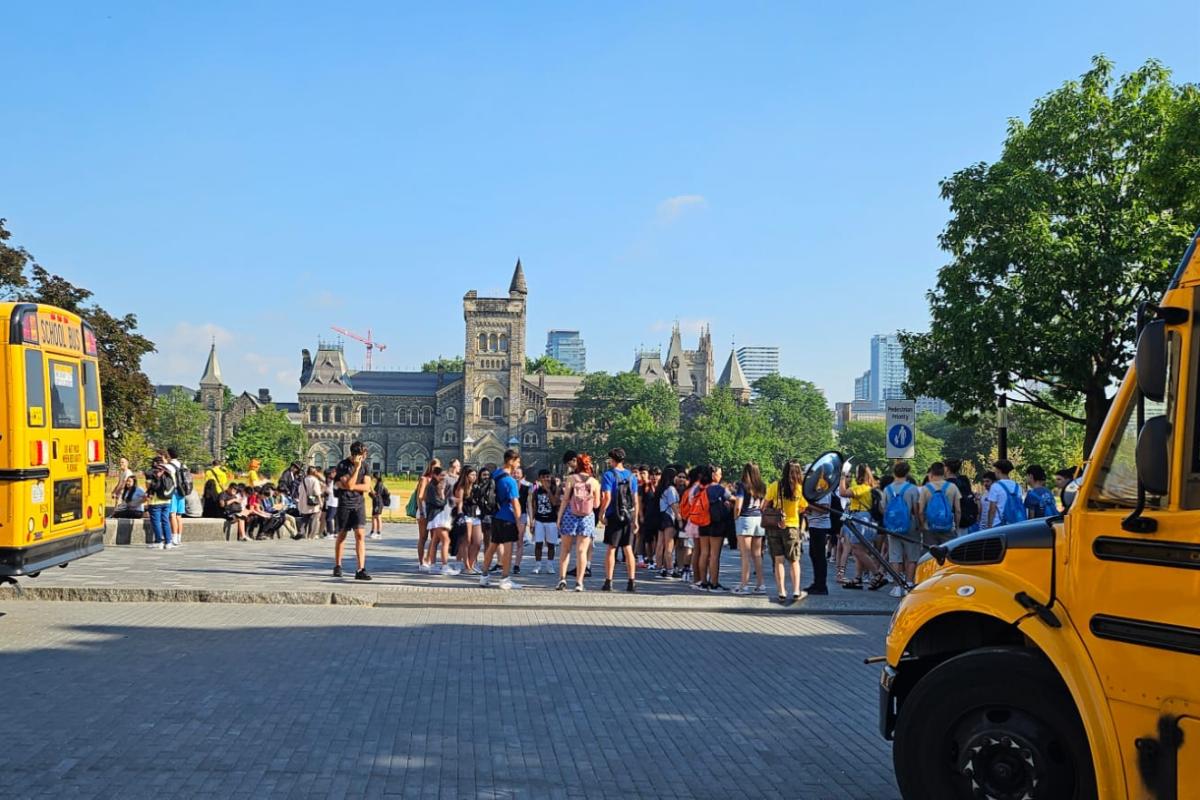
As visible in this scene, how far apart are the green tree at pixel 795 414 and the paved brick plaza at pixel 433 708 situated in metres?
120

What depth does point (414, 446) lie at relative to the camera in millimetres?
140375

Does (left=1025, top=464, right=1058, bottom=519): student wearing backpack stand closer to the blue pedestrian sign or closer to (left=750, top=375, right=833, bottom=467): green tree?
the blue pedestrian sign

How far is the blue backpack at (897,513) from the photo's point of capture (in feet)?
50.0

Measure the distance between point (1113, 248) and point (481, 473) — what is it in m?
15.8

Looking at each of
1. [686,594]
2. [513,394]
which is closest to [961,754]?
[686,594]

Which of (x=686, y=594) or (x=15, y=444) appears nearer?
(x=15, y=444)

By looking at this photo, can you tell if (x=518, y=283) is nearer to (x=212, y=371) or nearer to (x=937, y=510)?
(x=212, y=371)

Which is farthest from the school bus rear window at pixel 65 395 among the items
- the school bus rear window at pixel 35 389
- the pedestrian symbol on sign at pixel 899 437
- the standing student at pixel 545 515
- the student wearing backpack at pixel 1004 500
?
the pedestrian symbol on sign at pixel 899 437

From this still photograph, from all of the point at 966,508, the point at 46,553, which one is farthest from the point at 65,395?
the point at 966,508

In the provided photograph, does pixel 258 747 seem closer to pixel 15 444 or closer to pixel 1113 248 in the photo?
pixel 15 444

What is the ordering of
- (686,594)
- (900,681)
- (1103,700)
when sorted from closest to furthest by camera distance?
(1103,700)
(900,681)
(686,594)

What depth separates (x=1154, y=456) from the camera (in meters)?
4.19

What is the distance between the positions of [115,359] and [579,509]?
27394 millimetres

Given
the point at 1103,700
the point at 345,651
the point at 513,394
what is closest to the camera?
the point at 1103,700
